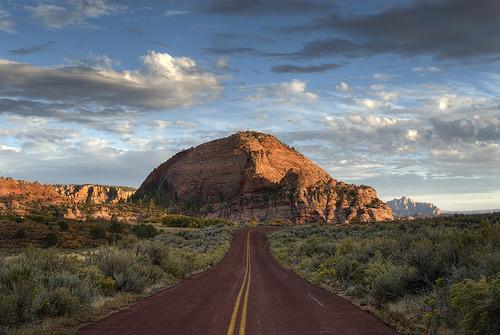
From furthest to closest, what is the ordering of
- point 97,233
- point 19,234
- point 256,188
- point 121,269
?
point 256,188 < point 97,233 < point 19,234 < point 121,269

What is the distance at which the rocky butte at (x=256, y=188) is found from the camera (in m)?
135

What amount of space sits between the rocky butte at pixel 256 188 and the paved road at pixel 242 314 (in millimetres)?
106522

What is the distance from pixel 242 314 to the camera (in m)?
12.5

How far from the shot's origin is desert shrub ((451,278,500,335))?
7664 millimetres

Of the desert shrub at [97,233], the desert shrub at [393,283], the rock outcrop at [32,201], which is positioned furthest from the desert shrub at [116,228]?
the desert shrub at [393,283]

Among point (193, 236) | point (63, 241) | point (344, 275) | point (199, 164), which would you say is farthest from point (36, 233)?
point (199, 164)

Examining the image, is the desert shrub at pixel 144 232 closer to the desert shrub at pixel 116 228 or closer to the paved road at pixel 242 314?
the desert shrub at pixel 116 228

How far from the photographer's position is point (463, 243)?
12477 mm

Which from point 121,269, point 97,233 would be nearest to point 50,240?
point 97,233

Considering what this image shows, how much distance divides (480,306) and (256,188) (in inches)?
5548

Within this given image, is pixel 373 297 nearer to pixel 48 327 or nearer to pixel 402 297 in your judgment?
pixel 402 297

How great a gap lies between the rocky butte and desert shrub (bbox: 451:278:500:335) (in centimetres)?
11451

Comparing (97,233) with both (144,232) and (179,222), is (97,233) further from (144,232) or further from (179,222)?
(179,222)

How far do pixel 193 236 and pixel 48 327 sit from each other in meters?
61.0
